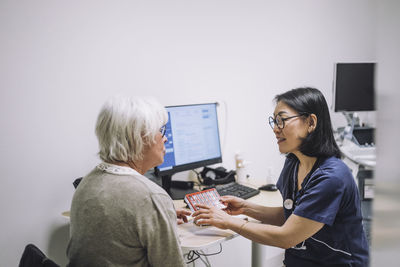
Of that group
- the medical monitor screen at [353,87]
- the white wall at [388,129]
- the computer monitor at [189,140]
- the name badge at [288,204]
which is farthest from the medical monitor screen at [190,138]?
the white wall at [388,129]

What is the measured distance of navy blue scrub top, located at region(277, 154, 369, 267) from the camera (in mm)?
1229

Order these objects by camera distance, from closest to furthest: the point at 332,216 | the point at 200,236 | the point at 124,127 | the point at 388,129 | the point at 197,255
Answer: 1. the point at 388,129
2. the point at 124,127
3. the point at 332,216
4. the point at 200,236
5. the point at 197,255

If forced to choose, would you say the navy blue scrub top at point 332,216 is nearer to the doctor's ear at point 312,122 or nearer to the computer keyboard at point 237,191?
the doctor's ear at point 312,122

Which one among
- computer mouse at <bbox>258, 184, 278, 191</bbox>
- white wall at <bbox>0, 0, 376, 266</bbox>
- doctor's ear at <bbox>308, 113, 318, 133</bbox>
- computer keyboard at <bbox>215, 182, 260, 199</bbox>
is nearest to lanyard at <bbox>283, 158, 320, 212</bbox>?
doctor's ear at <bbox>308, 113, 318, 133</bbox>

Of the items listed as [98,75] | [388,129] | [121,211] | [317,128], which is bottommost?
[121,211]

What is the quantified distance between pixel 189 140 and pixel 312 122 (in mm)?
789

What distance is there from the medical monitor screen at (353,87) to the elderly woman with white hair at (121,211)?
2.14m

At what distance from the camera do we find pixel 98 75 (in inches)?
73.7

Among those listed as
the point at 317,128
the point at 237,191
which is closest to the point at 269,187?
the point at 237,191

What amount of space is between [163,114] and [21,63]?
2.93 feet

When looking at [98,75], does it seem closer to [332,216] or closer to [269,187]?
[269,187]

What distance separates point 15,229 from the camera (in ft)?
5.49

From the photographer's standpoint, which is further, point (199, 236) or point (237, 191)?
point (237, 191)

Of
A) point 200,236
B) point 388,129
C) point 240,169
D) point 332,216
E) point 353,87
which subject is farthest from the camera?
point 353,87
